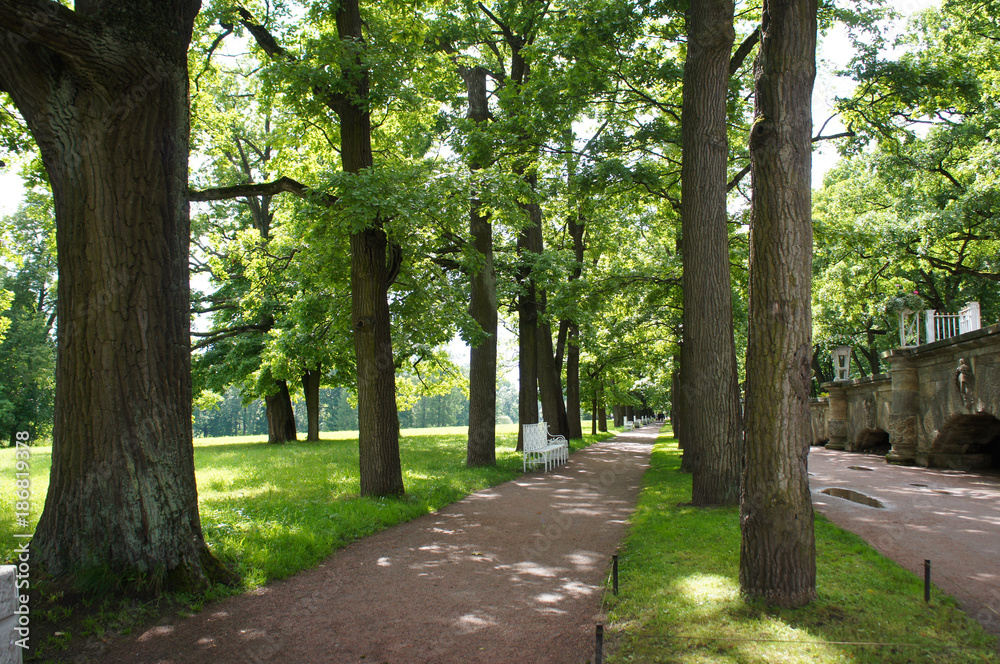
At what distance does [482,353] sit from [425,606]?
942 cm

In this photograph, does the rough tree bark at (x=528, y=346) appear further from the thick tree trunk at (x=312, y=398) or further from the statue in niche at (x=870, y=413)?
the thick tree trunk at (x=312, y=398)

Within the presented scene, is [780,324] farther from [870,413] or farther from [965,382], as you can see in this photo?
[870,413]

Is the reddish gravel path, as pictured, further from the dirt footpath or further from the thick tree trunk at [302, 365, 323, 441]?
the thick tree trunk at [302, 365, 323, 441]

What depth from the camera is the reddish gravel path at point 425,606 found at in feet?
13.2

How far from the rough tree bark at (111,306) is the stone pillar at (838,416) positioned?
21.8 meters

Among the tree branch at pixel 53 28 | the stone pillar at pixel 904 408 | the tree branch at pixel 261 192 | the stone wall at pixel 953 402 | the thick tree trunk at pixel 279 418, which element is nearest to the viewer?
the tree branch at pixel 53 28

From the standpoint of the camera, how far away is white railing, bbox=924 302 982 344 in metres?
13.9

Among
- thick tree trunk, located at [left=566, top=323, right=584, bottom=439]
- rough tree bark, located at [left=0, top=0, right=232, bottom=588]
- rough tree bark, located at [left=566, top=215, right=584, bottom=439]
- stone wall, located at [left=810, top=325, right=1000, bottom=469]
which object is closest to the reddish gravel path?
rough tree bark, located at [left=0, top=0, right=232, bottom=588]

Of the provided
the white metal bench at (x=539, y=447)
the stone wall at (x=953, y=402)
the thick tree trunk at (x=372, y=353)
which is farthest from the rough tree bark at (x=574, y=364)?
the thick tree trunk at (x=372, y=353)

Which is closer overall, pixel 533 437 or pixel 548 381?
pixel 533 437

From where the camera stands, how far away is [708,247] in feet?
30.4

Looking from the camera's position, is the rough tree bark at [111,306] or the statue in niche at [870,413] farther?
the statue in niche at [870,413]

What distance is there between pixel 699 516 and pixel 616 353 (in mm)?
20670

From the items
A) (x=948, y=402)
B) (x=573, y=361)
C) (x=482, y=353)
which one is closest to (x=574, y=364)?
(x=573, y=361)
